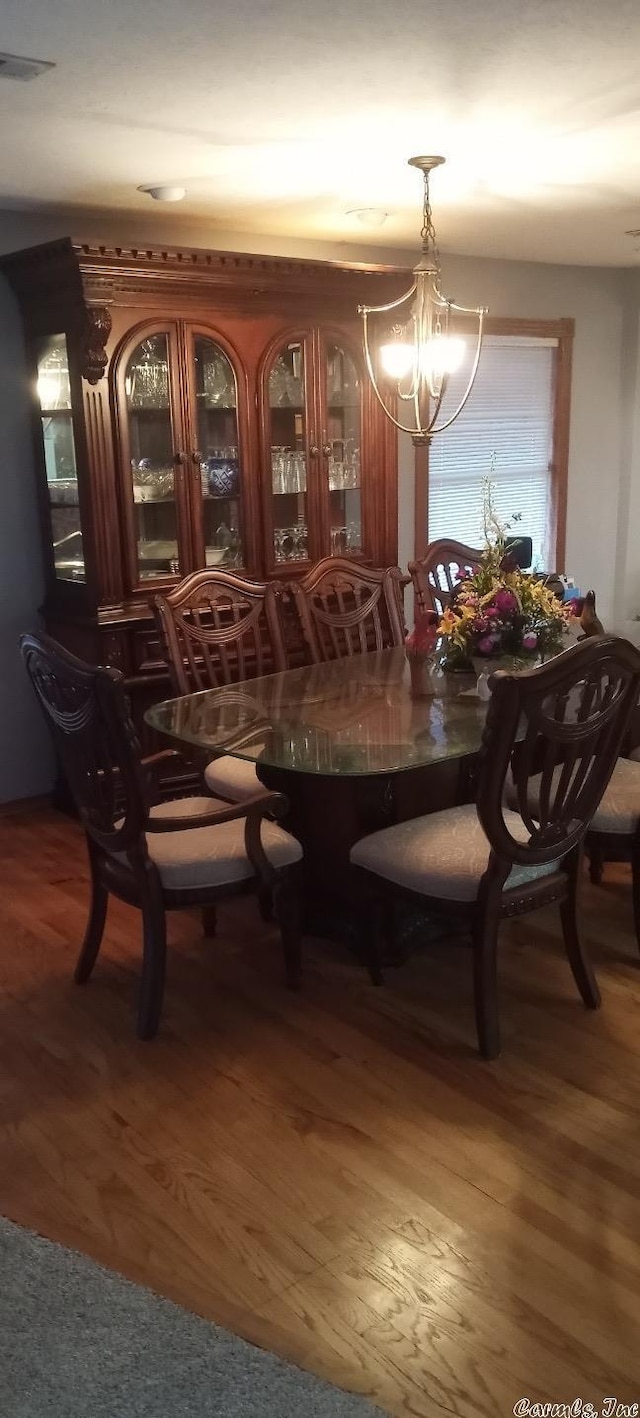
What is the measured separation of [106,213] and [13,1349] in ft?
12.1

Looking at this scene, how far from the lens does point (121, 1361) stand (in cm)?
180

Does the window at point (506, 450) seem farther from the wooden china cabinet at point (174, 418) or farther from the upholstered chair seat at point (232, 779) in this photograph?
the upholstered chair seat at point (232, 779)

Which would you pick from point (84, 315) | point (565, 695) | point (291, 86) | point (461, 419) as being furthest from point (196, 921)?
point (461, 419)

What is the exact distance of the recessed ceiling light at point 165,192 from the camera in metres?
3.64

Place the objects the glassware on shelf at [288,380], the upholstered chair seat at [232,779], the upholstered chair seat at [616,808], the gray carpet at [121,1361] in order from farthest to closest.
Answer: the glassware on shelf at [288,380] → the upholstered chair seat at [232,779] → the upholstered chair seat at [616,808] → the gray carpet at [121,1361]

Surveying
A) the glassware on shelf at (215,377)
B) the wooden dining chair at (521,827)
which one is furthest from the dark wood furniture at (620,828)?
the glassware on shelf at (215,377)

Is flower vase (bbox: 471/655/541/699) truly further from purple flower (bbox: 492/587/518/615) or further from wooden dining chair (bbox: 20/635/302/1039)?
wooden dining chair (bbox: 20/635/302/1039)

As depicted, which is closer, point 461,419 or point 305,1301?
point 305,1301

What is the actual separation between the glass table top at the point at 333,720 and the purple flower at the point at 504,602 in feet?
0.82

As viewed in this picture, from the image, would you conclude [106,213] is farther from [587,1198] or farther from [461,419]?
[587,1198]

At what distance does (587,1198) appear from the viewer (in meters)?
2.11

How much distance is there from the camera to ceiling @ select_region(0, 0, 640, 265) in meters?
2.22

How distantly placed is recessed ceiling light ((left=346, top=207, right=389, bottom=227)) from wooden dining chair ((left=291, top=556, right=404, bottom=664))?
4.67 feet

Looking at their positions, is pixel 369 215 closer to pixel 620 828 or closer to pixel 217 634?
pixel 217 634
